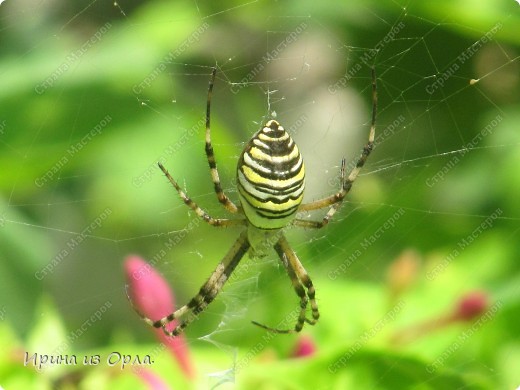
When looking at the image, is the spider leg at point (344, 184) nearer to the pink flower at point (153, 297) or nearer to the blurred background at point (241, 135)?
the blurred background at point (241, 135)

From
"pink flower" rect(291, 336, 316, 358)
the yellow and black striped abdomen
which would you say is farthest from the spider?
"pink flower" rect(291, 336, 316, 358)

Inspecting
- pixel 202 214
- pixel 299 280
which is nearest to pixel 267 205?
pixel 202 214

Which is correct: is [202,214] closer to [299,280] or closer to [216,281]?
[216,281]

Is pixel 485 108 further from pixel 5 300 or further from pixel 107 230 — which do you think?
pixel 5 300

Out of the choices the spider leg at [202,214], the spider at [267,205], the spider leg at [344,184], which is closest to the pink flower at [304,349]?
the spider at [267,205]

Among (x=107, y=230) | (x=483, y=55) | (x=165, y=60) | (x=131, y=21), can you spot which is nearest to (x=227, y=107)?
(x=165, y=60)

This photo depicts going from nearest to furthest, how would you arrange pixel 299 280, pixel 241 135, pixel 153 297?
pixel 153 297
pixel 241 135
pixel 299 280
